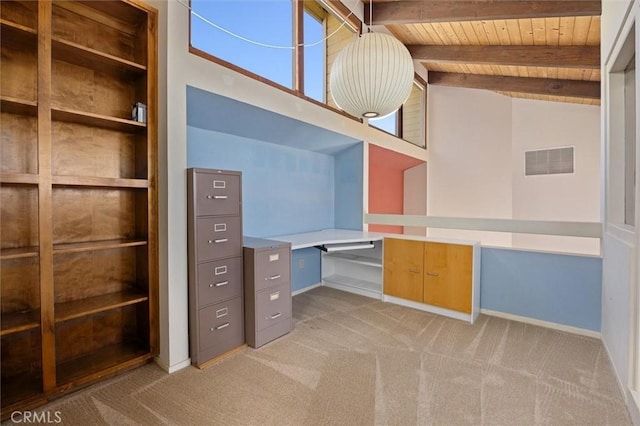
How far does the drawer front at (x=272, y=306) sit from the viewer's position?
2428 millimetres

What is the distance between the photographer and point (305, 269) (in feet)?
13.1

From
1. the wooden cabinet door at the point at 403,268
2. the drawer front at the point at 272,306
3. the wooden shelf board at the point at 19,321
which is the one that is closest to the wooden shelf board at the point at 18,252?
the wooden shelf board at the point at 19,321

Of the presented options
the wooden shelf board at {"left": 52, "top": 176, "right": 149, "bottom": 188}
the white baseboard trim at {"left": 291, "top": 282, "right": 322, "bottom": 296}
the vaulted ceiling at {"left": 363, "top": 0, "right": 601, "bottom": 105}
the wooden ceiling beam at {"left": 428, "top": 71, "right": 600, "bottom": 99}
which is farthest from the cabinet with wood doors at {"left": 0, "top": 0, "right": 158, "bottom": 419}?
the wooden ceiling beam at {"left": 428, "top": 71, "right": 600, "bottom": 99}

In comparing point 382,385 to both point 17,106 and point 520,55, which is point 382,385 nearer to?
point 17,106

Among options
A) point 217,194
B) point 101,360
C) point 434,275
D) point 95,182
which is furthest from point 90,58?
point 434,275

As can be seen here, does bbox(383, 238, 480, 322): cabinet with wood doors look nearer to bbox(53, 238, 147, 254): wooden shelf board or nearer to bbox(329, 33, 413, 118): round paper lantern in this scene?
bbox(329, 33, 413, 118): round paper lantern

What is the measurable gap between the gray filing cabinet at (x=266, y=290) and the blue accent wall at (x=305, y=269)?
1074mm

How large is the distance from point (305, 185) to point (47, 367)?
117 inches

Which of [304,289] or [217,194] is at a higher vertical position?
[217,194]

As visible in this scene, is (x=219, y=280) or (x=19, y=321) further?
(x=219, y=280)

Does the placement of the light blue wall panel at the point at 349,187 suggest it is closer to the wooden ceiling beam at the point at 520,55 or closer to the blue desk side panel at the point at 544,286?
the blue desk side panel at the point at 544,286

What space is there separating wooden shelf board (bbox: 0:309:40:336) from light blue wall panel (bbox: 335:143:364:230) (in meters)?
3.38

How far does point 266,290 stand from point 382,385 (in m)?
1.13

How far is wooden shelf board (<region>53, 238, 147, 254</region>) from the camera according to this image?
1.81m
